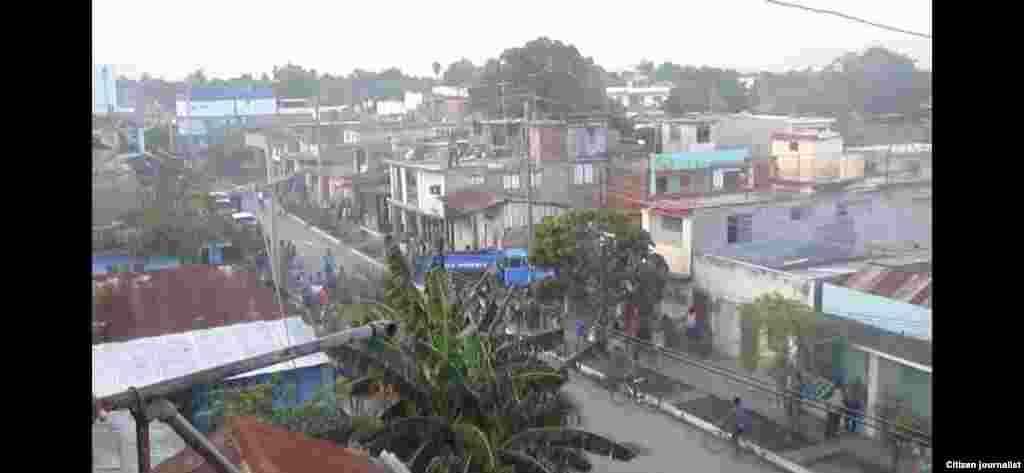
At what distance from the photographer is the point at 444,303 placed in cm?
682

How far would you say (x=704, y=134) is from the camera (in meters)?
24.9

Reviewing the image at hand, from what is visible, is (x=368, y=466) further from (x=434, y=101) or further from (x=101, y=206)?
(x=434, y=101)

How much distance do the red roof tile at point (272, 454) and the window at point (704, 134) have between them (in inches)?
768

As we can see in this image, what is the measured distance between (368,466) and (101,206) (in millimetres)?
12596

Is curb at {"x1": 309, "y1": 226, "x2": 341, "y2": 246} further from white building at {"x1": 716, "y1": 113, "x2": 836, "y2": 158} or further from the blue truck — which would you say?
white building at {"x1": 716, "y1": 113, "x2": 836, "y2": 158}

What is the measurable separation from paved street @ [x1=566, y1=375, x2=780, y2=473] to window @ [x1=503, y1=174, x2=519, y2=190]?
797cm

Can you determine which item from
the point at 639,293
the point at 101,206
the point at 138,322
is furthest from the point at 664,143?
the point at 138,322

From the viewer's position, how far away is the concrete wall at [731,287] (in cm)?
1259

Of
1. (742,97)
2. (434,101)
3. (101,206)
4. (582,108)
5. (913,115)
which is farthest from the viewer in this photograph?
(742,97)

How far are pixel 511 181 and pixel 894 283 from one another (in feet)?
34.1

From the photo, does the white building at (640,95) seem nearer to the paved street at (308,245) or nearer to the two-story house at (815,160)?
the two-story house at (815,160)

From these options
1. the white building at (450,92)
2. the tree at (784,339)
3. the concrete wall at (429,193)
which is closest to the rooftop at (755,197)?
the tree at (784,339)

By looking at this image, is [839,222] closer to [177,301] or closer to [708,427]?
[708,427]

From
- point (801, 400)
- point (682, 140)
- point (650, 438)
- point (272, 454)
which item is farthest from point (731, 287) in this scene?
point (682, 140)
